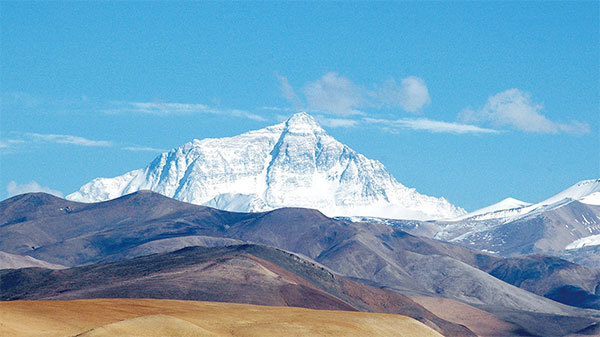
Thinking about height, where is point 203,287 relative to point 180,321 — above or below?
above

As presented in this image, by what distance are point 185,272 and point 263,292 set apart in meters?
17.8

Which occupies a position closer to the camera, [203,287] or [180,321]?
[180,321]

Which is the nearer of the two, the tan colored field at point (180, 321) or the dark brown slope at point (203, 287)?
the tan colored field at point (180, 321)

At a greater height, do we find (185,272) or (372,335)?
(185,272)

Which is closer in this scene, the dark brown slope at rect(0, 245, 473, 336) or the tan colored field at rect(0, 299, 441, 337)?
the tan colored field at rect(0, 299, 441, 337)

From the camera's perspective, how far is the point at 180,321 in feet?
281

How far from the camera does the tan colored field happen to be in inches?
3310

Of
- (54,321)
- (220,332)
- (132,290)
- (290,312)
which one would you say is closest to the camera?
(220,332)

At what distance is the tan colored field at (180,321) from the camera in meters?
84.1

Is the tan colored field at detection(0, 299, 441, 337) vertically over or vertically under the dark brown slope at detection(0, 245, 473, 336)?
under

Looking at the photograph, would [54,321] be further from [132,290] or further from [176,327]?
[132,290]

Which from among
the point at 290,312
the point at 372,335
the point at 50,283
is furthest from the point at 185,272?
the point at 372,335

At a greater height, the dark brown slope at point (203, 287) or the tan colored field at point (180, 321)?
the dark brown slope at point (203, 287)

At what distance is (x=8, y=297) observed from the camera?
625 feet
